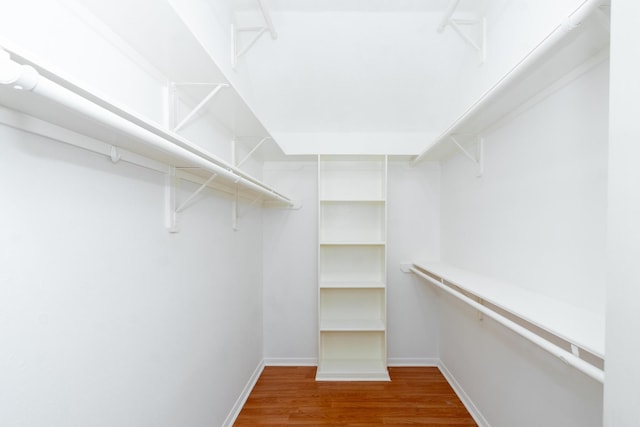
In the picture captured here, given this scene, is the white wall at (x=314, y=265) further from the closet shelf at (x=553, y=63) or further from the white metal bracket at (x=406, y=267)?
the closet shelf at (x=553, y=63)

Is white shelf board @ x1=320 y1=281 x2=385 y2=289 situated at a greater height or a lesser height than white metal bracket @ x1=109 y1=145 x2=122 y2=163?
lesser

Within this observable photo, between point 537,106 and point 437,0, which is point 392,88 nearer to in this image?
point 437,0

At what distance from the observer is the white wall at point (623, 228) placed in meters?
0.60

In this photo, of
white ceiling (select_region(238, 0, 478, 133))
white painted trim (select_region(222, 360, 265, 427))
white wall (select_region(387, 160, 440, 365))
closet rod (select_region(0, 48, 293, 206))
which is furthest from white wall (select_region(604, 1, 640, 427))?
white wall (select_region(387, 160, 440, 365))

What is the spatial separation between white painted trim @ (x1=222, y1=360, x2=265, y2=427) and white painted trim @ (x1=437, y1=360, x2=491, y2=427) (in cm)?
155

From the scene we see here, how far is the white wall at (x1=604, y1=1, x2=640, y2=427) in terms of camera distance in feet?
1.97

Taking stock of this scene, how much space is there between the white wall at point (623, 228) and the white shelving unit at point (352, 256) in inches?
78.9

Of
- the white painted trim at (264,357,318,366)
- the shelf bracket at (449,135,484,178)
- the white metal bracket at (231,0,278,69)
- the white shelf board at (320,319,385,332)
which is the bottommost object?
the white painted trim at (264,357,318,366)

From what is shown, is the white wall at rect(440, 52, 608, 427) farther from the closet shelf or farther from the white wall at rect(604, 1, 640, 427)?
the white wall at rect(604, 1, 640, 427)

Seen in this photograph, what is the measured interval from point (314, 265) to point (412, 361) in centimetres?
124

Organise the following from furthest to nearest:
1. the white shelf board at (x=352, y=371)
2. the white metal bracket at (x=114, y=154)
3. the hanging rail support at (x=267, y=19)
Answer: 1. the white shelf board at (x=352, y=371)
2. the hanging rail support at (x=267, y=19)
3. the white metal bracket at (x=114, y=154)

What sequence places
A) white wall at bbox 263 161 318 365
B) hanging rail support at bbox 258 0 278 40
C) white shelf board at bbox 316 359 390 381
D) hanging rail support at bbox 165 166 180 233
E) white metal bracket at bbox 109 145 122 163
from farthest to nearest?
white wall at bbox 263 161 318 365 → white shelf board at bbox 316 359 390 381 → hanging rail support at bbox 258 0 278 40 → hanging rail support at bbox 165 166 180 233 → white metal bracket at bbox 109 145 122 163

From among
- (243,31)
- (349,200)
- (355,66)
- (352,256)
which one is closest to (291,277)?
(352,256)

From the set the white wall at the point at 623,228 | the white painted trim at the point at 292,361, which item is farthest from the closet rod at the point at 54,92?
the white painted trim at the point at 292,361
